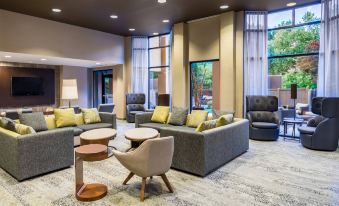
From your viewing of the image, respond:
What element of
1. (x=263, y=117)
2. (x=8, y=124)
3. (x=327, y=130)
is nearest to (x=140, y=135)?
(x=8, y=124)

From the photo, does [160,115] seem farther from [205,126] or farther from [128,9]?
[128,9]

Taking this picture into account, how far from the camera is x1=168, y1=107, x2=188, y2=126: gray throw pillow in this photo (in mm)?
5543

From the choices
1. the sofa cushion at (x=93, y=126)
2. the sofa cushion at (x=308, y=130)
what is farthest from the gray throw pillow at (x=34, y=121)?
the sofa cushion at (x=308, y=130)

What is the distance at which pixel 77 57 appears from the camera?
25.5 feet

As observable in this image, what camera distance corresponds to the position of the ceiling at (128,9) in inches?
222

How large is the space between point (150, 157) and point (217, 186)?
3.70 feet

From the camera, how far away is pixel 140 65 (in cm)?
926

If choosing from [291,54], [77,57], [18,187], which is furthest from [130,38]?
[18,187]

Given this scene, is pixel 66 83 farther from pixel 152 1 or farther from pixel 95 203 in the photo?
pixel 95 203

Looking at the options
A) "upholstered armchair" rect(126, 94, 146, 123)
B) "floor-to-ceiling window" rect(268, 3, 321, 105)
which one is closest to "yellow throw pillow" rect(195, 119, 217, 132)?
"floor-to-ceiling window" rect(268, 3, 321, 105)

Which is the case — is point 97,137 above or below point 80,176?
above

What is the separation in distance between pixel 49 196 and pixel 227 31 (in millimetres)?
5729

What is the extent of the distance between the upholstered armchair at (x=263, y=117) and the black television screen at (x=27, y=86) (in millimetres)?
8000

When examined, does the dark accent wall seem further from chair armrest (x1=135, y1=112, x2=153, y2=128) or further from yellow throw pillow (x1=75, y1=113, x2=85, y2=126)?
chair armrest (x1=135, y1=112, x2=153, y2=128)
